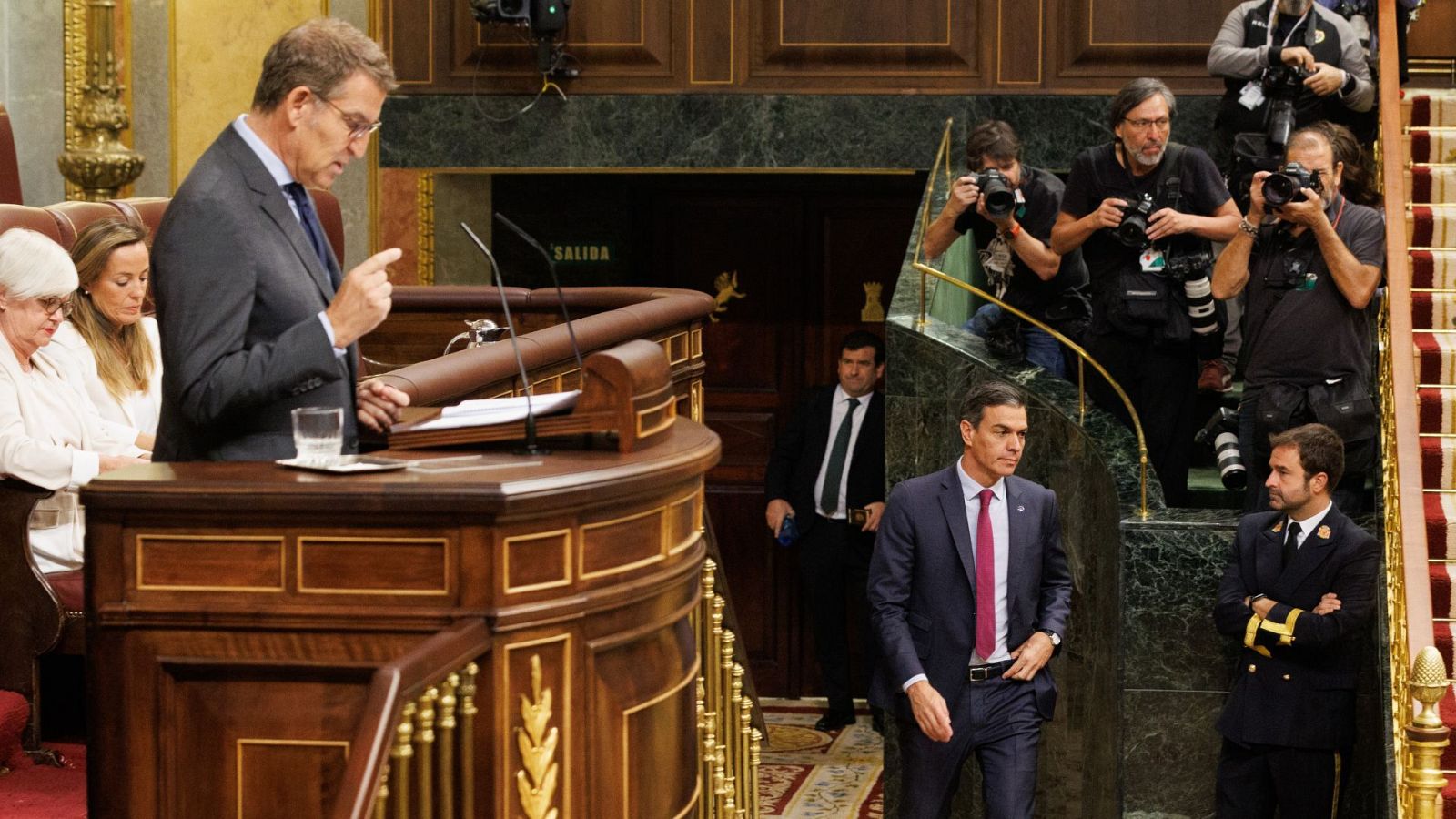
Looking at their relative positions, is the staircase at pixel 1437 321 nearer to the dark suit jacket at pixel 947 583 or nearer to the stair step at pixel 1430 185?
the stair step at pixel 1430 185

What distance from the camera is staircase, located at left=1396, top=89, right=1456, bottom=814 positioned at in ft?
17.8

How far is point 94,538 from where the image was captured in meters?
2.35

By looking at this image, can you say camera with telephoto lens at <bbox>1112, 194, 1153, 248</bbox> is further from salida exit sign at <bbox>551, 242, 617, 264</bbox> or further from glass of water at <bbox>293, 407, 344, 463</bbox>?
salida exit sign at <bbox>551, 242, 617, 264</bbox>

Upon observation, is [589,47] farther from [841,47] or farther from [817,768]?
[817,768]

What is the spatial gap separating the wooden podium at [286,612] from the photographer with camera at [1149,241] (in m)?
3.62

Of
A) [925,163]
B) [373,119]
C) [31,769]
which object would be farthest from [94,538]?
[925,163]

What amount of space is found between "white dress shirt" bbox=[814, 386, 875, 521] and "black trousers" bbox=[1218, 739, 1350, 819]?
132 inches

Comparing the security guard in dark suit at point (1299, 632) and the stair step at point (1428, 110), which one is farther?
the stair step at point (1428, 110)

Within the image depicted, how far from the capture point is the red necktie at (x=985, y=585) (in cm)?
539

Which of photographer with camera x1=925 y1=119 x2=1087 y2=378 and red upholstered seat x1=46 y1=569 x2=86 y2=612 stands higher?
photographer with camera x1=925 y1=119 x2=1087 y2=378

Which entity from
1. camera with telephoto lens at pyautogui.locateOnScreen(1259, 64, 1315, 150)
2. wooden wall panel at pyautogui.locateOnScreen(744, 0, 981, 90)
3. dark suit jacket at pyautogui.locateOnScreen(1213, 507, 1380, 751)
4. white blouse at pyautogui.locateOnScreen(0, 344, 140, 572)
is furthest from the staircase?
white blouse at pyautogui.locateOnScreen(0, 344, 140, 572)

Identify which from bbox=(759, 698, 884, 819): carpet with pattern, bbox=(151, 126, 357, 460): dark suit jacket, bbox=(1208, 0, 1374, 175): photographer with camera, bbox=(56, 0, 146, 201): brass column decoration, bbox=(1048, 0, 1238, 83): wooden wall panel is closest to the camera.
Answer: bbox=(151, 126, 357, 460): dark suit jacket

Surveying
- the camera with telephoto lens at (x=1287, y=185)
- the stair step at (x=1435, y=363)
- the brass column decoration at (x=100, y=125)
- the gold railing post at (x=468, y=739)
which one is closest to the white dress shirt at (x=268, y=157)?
the gold railing post at (x=468, y=739)

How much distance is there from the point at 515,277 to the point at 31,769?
5.79 meters
